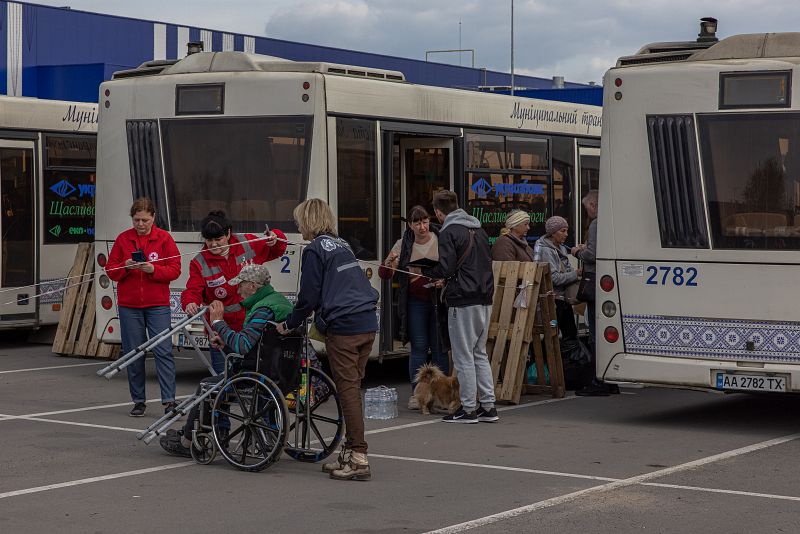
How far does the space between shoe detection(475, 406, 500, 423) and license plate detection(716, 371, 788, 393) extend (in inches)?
71.6

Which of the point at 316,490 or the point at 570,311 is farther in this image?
the point at 570,311

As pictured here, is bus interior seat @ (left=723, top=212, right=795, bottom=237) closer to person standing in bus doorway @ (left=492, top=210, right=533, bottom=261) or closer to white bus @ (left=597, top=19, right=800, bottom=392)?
white bus @ (left=597, top=19, right=800, bottom=392)

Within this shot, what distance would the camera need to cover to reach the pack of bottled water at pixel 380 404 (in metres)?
11.6

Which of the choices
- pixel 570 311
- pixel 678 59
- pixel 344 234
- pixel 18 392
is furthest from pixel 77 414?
pixel 678 59

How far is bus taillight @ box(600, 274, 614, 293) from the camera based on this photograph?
11438mm

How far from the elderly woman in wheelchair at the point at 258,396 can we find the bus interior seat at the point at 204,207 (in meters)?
3.85

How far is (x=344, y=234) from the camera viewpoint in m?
13.0

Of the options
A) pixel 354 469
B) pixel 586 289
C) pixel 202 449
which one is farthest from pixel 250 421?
pixel 586 289

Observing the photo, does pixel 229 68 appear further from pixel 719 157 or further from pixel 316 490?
pixel 316 490

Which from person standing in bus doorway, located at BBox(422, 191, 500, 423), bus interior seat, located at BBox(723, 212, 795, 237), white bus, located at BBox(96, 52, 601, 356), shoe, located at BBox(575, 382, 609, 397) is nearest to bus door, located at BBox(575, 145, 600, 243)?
white bus, located at BBox(96, 52, 601, 356)

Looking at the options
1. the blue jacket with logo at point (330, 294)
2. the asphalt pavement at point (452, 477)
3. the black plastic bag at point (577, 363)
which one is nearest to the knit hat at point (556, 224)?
the black plastic bag at point (577, 363)

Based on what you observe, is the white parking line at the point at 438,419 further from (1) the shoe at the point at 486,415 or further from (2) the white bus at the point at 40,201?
(2) the white bus at the point at 40,201

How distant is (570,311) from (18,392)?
5.30 m

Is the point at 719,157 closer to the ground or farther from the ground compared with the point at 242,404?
farther from the ground
